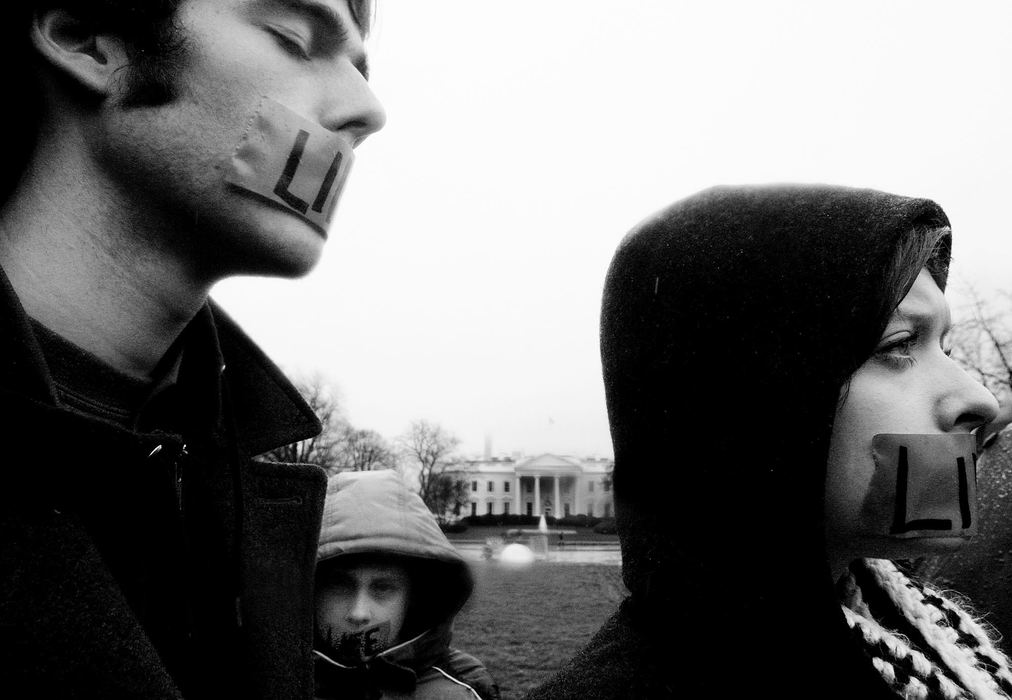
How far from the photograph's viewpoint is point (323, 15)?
1.46m

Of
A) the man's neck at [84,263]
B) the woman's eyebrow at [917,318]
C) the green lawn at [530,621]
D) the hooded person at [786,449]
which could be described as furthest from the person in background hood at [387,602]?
the woman's eyebrow at [917,318]

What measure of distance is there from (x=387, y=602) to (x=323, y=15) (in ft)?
6.39

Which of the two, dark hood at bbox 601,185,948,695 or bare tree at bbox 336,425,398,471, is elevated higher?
bare tree at bbox 336,425,398,471

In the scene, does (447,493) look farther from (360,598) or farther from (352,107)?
(352,107)

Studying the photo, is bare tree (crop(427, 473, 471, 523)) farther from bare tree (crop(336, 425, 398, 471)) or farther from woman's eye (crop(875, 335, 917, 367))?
woman's eye (crop(875, 335, 917, 367))

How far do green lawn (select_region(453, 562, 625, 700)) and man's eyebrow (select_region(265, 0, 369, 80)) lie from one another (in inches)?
84.6

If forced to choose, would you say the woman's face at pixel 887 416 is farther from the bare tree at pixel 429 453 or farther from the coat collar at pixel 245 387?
the bare tree at pixel 429 453

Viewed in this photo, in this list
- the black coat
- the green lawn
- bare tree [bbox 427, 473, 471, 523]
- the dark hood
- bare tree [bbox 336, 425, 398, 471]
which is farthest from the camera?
bare tree [bbox 427, 473, 471, 523]

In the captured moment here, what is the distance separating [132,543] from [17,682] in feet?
0.86

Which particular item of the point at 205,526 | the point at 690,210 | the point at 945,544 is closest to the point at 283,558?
the point at 205,526

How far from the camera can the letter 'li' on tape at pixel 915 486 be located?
141 centimetres

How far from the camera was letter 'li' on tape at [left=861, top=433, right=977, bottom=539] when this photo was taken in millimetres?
1410

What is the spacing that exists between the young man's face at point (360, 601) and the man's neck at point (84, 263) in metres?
1.41

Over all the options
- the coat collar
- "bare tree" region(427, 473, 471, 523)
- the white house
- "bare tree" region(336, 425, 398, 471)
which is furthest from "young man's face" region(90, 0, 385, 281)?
the white house
